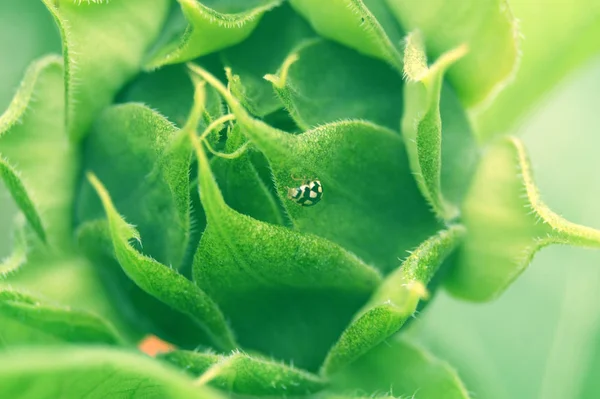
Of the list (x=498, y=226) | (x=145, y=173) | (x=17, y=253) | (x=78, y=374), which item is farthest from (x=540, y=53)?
(x=78, y=374)

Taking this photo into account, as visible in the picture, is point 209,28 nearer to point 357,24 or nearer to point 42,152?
point 357,24

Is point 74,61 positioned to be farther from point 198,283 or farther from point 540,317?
point 540,317

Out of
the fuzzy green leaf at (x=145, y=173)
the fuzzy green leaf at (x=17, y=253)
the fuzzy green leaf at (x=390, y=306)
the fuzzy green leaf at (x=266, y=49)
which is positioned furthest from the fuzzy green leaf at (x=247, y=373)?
the fuzzy green leaf at (x=266, y=49)

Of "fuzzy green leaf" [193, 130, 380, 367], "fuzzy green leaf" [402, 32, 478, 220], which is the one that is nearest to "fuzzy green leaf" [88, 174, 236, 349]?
"fuzzy green leaf" [193, 130, 380, 367]

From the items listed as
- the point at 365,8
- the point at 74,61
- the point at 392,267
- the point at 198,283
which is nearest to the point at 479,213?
the point at 392,267

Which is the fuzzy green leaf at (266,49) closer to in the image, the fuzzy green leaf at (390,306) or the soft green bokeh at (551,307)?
the fuzzy green leaf at (390,306)
